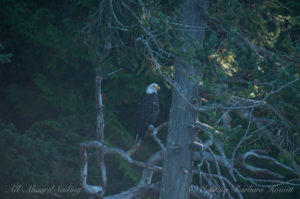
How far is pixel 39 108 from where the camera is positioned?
7.27 m

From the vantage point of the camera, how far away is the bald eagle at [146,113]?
6.71 m

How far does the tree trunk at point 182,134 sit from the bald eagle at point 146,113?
A: 6.71 ft

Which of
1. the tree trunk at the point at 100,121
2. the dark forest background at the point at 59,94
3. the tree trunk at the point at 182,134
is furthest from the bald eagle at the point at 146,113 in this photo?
the tree trunk at the point at 182,134

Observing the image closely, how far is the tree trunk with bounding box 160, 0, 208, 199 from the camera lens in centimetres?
455

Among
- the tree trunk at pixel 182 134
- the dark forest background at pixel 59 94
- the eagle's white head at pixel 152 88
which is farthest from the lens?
the eagle's white head at pixel 152 88

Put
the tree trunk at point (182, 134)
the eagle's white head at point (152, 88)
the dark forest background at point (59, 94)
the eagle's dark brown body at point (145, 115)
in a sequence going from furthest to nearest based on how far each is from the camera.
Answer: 1. the eagle's white head at point (152, 88)
2. the eagle's dark brown body at point (145, 115)
3. the dark forest background at point (59, 94)
4. the tree trunk at point (182, 134)

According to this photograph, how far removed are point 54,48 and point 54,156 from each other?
2.46 m

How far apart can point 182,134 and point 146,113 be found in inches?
90.7

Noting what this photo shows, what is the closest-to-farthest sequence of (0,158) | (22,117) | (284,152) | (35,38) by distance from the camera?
(284,152), (0,158), (35,38), (22,117)

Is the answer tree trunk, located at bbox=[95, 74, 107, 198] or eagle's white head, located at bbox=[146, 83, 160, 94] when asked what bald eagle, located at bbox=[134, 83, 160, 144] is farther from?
tree trunk, located at bbox=[95, 74, 107, 198]

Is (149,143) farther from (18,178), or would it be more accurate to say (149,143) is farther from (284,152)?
(284,152)

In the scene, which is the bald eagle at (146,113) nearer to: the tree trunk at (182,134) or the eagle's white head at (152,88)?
the eagle's white head at (152,88)

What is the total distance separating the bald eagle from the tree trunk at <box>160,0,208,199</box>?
6.71 feet

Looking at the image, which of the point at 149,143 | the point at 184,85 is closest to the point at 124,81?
the point at 149,143
